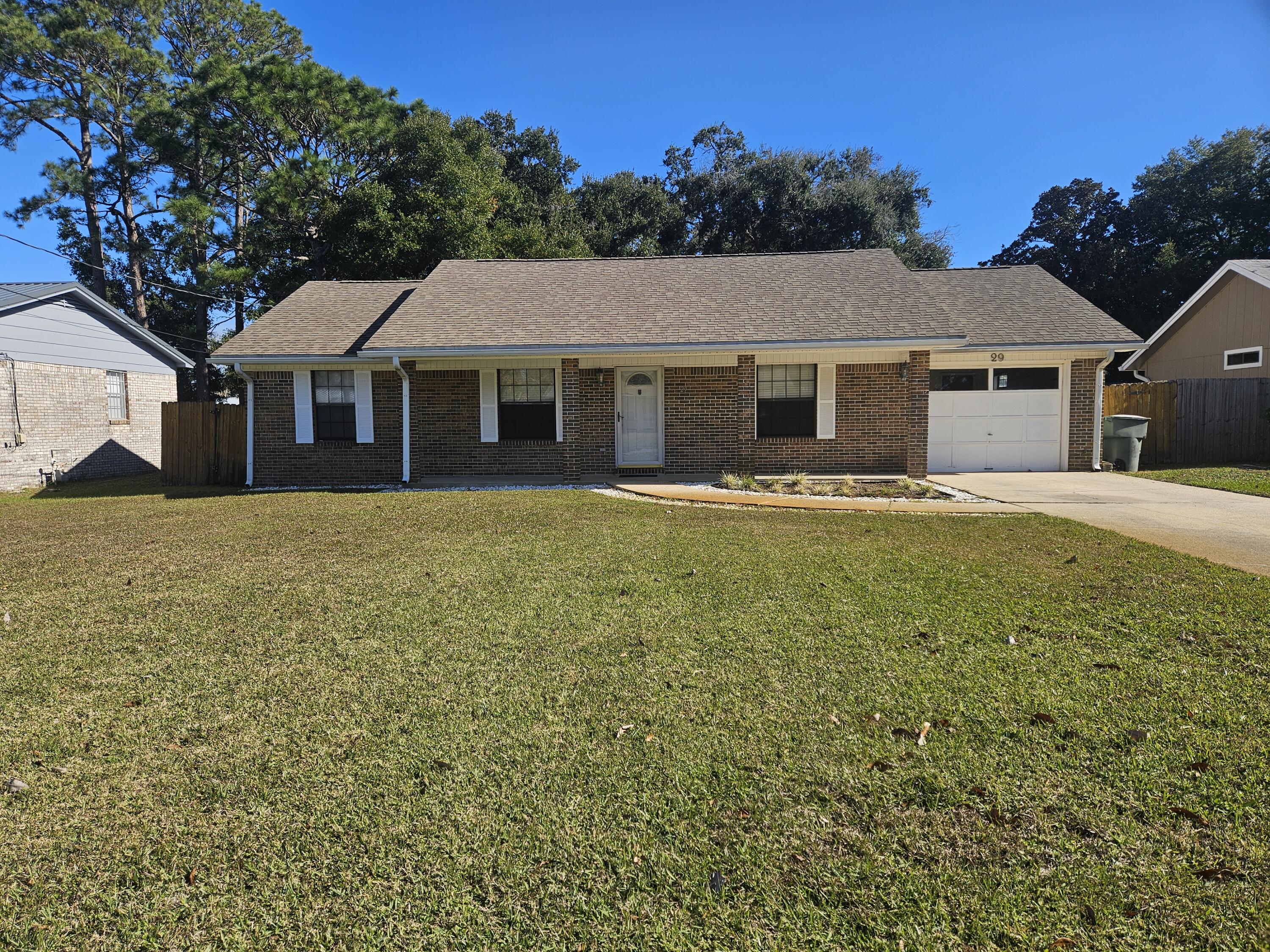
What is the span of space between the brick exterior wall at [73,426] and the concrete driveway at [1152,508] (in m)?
18.7

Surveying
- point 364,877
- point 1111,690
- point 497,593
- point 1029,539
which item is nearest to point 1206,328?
point 1029,539

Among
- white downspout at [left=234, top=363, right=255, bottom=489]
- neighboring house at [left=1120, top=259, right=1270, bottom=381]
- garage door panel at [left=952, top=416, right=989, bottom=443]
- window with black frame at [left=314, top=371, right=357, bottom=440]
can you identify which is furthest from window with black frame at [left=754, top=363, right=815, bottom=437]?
white downspout at [left=234, top=363, right=255, bottom=489]

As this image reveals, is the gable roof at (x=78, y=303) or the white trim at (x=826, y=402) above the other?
the gable roof at (x=78, y=303)

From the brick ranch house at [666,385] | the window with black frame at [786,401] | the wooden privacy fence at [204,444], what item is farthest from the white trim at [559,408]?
the wooden privacy fence at [204,444]

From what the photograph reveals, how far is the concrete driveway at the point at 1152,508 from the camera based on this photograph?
7008mm

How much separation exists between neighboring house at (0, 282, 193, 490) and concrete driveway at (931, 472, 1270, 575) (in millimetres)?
19598

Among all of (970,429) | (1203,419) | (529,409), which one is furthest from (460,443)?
(1203,419)

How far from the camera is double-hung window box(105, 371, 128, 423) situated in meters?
17.7

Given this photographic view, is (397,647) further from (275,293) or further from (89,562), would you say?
(275,293)

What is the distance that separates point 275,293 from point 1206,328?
102ft

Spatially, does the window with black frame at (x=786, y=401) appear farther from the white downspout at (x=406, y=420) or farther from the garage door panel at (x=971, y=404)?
the white downspout at (x=406, y=420)

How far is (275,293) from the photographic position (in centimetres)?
2617

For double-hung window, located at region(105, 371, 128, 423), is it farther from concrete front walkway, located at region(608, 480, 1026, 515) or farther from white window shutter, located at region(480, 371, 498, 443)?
concrete front walkway, located at region(608, 480, 1026, 515)

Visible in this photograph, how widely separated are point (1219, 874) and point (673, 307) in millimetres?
12796
